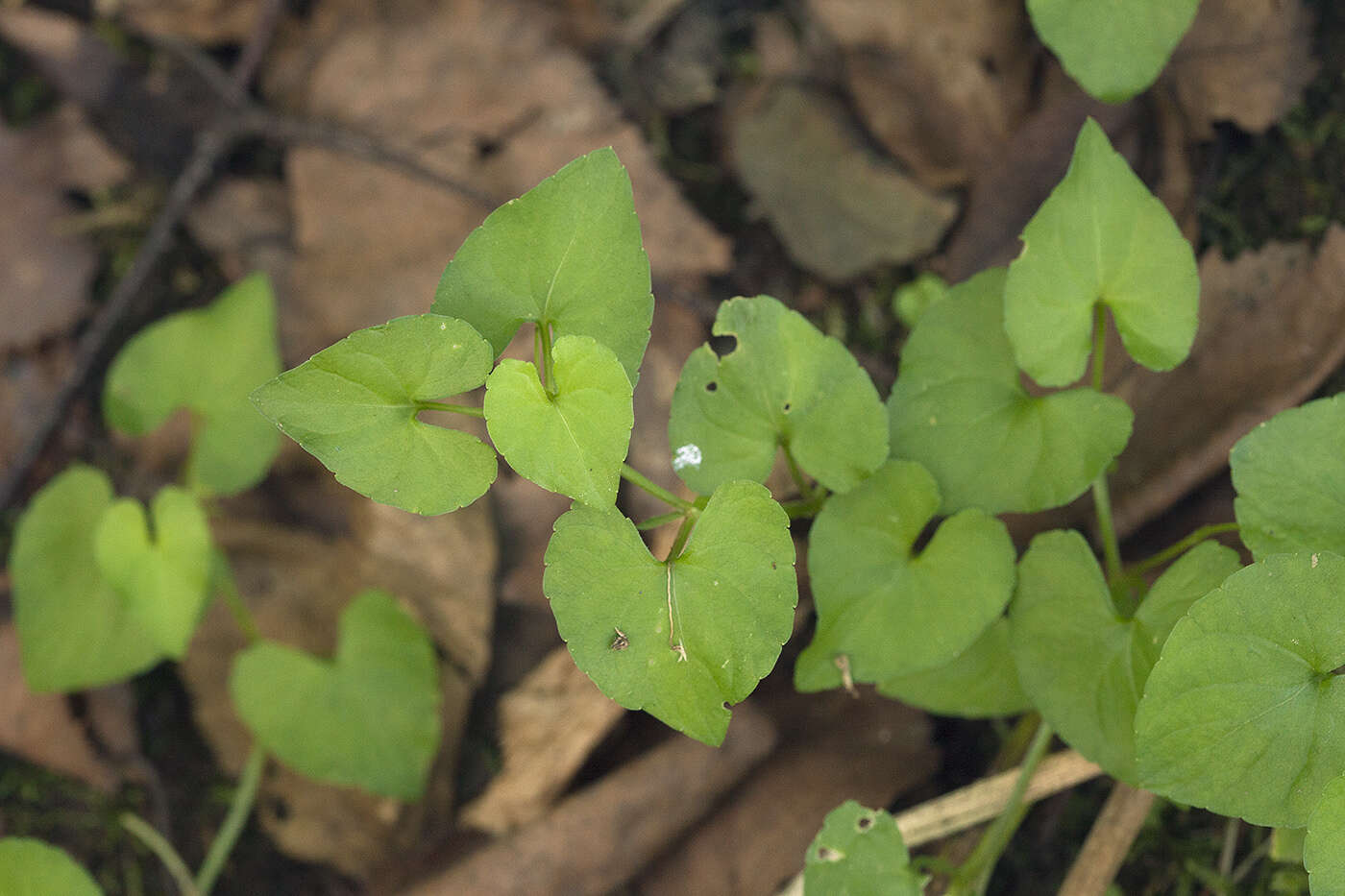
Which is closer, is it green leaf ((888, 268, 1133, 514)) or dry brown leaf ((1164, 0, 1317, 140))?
green leaf ((888, 268, 1133, 514))

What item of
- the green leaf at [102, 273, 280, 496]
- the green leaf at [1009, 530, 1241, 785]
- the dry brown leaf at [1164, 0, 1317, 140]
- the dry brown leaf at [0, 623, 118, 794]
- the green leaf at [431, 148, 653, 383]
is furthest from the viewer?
the dry brown leaf at [0, 623, 118, 794]

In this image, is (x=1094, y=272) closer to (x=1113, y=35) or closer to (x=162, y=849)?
(x=1113, y=35)

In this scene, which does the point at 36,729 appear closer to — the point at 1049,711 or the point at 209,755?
the point at 209,755

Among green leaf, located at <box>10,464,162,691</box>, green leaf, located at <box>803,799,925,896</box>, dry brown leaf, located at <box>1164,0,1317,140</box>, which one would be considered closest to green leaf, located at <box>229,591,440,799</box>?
green leaf, located at <box>10,464,162,691</box>

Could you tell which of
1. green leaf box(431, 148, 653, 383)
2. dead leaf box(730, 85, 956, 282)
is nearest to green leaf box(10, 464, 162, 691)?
green leaf box(431, 148, 653, 383)

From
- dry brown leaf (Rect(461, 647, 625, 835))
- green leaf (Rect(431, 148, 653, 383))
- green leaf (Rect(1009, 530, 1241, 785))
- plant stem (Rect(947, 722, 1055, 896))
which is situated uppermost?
green leaf (Rect(431, 148, 653, 383))

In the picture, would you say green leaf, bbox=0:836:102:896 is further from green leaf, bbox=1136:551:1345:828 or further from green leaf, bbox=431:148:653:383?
green leaf, bbox=1136:551:1345:828

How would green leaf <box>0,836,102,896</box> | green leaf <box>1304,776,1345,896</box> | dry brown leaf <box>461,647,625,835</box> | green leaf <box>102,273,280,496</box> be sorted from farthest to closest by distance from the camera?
green leaf <box>102,273,280,496</box> < dry brown leaf <box>461,647,625,835</box> < green leaf <box>0,836,102,896</box> < green leaf <box>1304,776,1345,896</box>

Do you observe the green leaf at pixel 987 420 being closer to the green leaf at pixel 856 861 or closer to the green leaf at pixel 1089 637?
the green leaf at pixel 1089 637

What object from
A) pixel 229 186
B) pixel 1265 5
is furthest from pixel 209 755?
pixel 1265 5

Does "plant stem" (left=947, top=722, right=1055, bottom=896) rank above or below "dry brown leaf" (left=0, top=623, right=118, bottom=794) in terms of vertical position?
above
